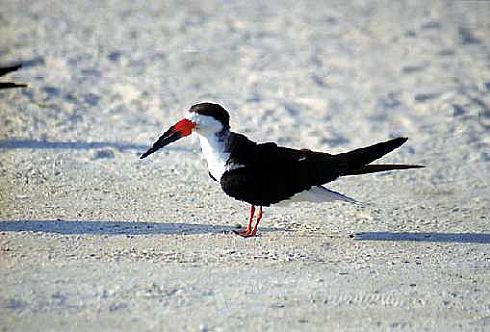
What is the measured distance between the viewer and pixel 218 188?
6.09m

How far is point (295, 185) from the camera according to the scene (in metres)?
5.05

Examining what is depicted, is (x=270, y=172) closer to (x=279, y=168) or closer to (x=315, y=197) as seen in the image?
(x=279, y=168)

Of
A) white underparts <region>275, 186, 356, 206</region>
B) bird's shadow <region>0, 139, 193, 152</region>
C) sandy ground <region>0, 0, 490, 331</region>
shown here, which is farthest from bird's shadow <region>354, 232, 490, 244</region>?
bird's shadow <region>0, 139, 193, 152</region>

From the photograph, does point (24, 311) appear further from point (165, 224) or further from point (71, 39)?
point (71, 39)

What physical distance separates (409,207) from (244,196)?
49.3 inches

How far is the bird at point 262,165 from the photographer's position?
4.98 m

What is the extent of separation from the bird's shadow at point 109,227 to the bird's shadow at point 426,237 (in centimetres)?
49

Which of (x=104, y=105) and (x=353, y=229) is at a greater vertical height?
(x=104, y=105)

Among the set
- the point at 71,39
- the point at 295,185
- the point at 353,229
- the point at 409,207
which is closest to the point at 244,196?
the point at 295,185

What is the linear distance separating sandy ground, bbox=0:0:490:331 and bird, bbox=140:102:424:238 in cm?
25

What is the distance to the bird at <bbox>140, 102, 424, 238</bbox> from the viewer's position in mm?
4984

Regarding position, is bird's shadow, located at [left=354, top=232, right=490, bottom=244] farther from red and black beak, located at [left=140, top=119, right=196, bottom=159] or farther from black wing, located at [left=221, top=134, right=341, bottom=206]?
red and black beak, located at [left=140, top=119, right=196, bottom=159]

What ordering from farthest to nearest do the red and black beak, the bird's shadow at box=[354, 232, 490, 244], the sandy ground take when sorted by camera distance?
the bird's shadow at box=[354, 232, 490, 244], the red and black beak, the sandy ground

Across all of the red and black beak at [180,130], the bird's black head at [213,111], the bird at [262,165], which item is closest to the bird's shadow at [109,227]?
the bird at [262,165]
